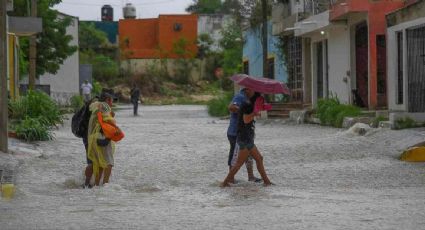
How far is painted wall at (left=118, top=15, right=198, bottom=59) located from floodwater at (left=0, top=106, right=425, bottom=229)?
48.9 m

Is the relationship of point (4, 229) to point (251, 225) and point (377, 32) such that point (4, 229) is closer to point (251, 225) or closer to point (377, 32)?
point (251, 225)

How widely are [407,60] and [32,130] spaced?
8.91 meters

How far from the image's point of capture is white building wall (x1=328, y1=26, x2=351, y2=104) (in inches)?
1102

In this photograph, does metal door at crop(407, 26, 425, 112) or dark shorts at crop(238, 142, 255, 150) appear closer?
dark shorts at crop(238, 142, 255, 150)

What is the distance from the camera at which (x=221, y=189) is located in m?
12.1

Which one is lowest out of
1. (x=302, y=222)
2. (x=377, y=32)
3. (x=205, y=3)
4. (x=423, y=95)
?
(x=302, y=222)

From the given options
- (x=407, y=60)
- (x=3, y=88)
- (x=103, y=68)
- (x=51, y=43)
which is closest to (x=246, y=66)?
(x=51, y=43)

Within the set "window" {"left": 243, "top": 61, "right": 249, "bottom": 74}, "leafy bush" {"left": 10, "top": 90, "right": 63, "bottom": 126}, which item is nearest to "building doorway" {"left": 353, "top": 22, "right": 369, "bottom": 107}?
"leafy bush" {"left": 10, "top": 90, "right": 63, "bottom": 126}

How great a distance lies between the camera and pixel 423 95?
19.5m

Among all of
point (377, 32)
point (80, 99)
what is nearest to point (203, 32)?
point (80, 99)

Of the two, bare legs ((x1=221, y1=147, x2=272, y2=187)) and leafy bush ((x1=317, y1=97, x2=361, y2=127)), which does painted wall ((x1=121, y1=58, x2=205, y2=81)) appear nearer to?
leafy bush ((x1=317, y1=97, x2=361, y2=127))

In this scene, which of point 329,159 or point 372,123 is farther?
point 372,123

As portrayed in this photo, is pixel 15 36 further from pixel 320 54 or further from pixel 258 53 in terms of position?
pixel 258 53

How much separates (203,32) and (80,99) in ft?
113
